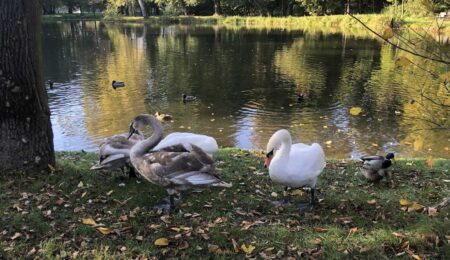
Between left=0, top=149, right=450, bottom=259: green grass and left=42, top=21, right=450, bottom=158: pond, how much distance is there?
45.1 inches

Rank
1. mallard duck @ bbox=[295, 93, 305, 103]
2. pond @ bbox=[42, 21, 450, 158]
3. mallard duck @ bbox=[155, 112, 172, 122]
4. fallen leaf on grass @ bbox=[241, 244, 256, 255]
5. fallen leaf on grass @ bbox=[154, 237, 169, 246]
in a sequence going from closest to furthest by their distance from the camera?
fallen leaf on grass @ bbox=[241, 244, 256, 255] < fallen leaf on grass @ bbox=[154, 237, 169, 246] < pond @ bbox=[42, 21, 450, 158] < mallard duck @ bbox=[155, 112, 172, 122] < mallard duck @ bbox=[295, 93, 305, 103]

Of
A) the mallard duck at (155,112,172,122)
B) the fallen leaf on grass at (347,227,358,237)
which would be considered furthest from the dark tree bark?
the fallen leaf on grass at (347,227,358,237)

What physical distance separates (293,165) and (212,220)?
4.37 ft

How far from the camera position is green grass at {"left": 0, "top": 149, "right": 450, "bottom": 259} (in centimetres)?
498

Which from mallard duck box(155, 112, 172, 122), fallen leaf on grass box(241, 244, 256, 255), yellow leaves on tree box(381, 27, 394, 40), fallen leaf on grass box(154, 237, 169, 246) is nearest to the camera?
yellow leaves on tree box(381, 27, 394, 40)

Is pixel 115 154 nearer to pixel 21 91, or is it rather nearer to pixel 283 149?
pixel 21 91

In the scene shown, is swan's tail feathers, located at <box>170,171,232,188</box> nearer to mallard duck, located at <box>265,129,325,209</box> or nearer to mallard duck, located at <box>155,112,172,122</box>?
mallard duck, located at <box>265,129,325,209</box>

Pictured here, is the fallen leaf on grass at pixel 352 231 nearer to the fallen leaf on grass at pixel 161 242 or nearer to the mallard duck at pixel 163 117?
the fallen leaf on grass at pixel 161 242

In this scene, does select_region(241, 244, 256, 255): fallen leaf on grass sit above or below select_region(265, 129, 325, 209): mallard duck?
below

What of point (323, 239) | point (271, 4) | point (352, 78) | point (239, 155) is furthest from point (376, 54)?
point (271, 4)

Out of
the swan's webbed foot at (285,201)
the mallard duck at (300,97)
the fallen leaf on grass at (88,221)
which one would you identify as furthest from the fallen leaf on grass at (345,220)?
the mallard duck at (300,97)

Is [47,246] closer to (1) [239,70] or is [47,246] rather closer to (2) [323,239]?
(2) [323,239]

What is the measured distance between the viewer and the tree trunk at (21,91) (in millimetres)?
6160

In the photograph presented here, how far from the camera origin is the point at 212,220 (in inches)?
224
